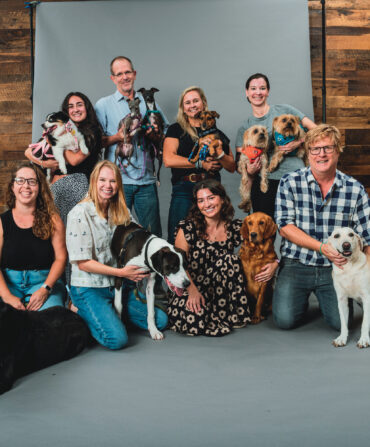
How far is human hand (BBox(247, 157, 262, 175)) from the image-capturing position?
325 cm

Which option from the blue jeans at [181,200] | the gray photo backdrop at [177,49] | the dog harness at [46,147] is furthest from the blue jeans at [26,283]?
the gray photo backdrop at [177,49]

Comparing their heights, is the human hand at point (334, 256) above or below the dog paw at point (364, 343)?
above

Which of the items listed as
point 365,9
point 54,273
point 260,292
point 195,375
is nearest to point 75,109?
point 54,273

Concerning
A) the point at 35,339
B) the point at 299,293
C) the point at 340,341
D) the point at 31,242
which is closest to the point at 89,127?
the point at 31,242

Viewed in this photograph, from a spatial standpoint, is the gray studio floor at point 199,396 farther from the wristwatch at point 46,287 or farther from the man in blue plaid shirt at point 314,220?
the wristwatch at point 46,287

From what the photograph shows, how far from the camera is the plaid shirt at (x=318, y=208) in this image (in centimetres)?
259

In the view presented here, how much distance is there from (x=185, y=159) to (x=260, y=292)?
0.98 m

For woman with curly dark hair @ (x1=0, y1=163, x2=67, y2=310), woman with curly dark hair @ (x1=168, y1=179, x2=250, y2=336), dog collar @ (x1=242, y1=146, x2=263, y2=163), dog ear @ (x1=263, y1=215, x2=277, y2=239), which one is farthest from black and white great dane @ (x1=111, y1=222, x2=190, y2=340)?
dog collar @ (x1=242, y1=146, x2=263, y2=163)

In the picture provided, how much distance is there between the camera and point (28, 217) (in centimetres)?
255

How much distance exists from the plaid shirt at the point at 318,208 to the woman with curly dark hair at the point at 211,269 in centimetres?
35

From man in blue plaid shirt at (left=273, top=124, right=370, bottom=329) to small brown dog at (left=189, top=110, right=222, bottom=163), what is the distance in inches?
20.5

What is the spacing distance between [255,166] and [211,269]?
3.03ft

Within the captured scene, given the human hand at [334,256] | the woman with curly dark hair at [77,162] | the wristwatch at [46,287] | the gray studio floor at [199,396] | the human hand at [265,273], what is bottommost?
the gray studio floor at [199,396]

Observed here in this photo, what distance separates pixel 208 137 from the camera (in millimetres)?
3018
